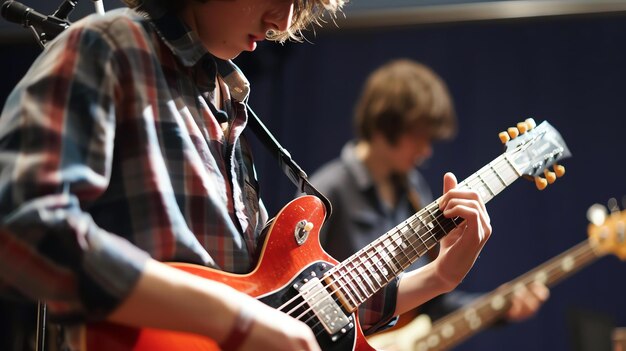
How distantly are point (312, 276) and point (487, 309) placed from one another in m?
1.55

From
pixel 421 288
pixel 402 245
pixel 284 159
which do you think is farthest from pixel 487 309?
pixel 284 159

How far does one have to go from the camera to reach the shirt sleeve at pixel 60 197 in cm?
89

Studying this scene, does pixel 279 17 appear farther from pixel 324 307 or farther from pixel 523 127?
pixel 523 127

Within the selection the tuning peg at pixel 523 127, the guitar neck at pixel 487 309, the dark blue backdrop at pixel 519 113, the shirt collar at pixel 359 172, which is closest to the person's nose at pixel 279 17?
the tuning peg at pixel 523 127

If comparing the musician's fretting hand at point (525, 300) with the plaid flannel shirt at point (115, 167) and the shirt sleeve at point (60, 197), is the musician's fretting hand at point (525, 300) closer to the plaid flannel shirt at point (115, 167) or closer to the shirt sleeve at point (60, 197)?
the plaid flannel shirt at point (115, 167)

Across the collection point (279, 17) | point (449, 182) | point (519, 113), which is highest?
point (279, 17)

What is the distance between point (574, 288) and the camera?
3639mm

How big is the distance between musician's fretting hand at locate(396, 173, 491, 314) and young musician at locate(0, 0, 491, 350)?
384 mm

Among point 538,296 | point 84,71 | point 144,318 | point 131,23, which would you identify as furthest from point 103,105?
point 538,296

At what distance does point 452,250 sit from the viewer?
154 cm

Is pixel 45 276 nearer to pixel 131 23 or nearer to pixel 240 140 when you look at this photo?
pixel 131 23

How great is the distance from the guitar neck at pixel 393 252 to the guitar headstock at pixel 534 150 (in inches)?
4.0

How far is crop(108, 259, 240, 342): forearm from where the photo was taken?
3.04ft

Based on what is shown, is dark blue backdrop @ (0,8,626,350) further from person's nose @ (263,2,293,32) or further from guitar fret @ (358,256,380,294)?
person's nose @ (263,2,293,32)
